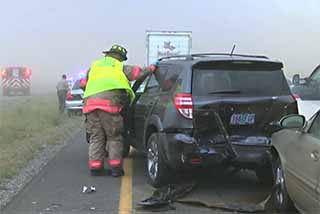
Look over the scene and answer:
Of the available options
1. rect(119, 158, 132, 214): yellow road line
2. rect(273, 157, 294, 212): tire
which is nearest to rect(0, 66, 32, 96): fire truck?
rect(119, 158, 132, 214): yellow road line

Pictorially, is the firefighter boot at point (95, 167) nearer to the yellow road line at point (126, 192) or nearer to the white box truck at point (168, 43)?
the yellow road line at point (126, 192)

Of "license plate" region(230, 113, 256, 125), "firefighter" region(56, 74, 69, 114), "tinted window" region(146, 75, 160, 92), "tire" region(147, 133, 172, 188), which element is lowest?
"firefighter" region(56, 74, 69, 114)

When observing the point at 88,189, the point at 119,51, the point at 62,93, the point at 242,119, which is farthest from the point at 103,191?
the point at 62,93

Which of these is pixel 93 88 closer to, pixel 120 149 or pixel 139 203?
pixel 120 149

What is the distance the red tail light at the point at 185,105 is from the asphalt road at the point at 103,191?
106 cm

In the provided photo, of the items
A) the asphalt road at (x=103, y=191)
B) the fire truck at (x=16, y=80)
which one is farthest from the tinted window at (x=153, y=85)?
the fire truck at (x=16, y=80)

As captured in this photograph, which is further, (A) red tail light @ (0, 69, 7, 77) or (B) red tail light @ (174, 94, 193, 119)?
(A) red tail light @ (0, 69, 7, 77)

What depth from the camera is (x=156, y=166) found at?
310 inches

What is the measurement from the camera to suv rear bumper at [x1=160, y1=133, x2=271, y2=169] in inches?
285

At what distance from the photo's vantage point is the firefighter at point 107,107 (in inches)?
349

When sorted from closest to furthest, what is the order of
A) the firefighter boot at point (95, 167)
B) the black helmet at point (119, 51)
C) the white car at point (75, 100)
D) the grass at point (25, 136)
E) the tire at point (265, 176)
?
the tire at point (265, 176) < the firefighter boot at point (95, 167) < the black helmet at point (119, 51) < the grass at point (25, 136) < the white car at point (75, 100)

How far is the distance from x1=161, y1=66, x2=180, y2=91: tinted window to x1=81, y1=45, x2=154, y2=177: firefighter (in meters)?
0.78

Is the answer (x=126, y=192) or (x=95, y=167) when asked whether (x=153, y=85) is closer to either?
(x=95, y=167)

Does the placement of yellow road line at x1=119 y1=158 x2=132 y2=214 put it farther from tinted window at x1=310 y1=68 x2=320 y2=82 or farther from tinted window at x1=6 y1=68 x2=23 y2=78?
tinted window at x1=6 y1=68 x2=23 y2=78
